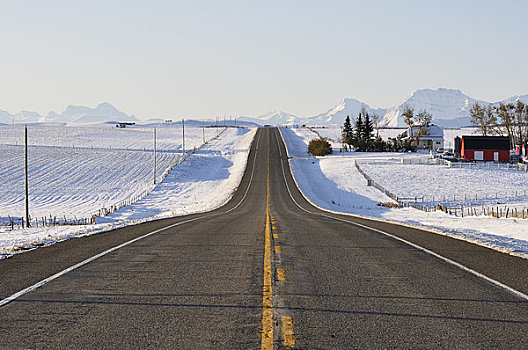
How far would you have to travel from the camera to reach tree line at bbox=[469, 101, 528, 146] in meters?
107

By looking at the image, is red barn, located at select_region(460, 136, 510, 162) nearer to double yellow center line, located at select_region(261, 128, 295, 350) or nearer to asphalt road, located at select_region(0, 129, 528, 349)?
asphalt road, located at select_region(0, 129, 528, 349)

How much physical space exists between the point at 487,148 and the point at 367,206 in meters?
48.7

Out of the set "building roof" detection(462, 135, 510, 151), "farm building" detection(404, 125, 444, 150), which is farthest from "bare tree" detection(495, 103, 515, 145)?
"building roof" detection(462, 135, 510, 151)

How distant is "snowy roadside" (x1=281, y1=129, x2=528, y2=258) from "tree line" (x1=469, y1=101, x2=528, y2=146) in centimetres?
3879

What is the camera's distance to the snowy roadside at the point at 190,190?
3470 centimetres

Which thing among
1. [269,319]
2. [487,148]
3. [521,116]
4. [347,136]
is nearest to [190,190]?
[487,148]

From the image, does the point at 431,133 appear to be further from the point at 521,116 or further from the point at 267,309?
the point at 267,309

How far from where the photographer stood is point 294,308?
7.11m

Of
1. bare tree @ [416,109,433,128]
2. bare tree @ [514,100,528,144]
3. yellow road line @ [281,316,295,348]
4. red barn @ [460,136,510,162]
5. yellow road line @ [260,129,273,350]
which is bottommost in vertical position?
yellow road line @ [281,316,295,348]

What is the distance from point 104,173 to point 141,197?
787 inches

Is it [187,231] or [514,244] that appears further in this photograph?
[187,231]

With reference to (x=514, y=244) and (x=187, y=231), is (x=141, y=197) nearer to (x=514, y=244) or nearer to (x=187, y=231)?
(x=187, y=231)

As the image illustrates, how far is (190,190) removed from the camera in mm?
65875

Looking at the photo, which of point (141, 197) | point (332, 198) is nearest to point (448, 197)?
point (332, 198)
